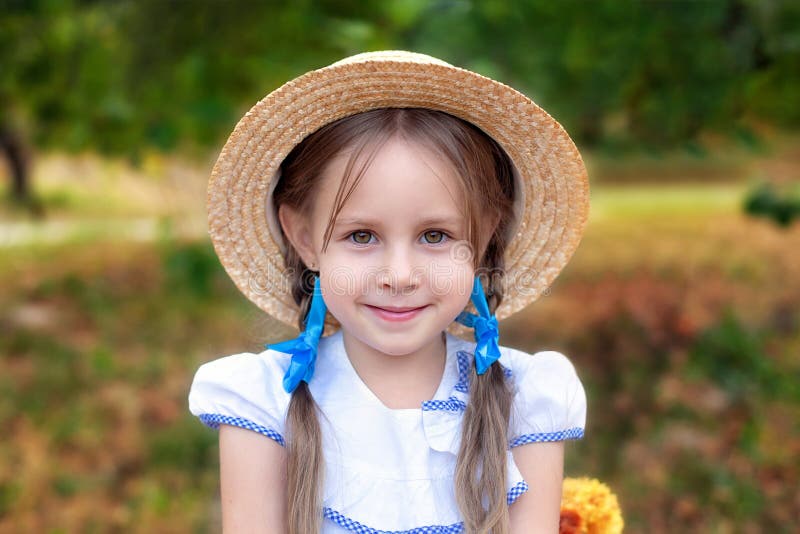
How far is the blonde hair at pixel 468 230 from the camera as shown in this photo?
1.62 m

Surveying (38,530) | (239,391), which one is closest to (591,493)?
(239,391)

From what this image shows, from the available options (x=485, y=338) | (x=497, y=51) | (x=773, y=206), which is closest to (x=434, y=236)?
(x=485, y=338)

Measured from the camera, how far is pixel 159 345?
588 centimetres

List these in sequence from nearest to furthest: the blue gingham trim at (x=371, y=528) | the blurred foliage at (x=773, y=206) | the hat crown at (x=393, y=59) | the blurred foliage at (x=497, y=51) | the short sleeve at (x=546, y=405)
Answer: the hat crown at (x=393, y=59) → the blue gingham trim at (x=371, y=528) → the short sleeve at (x=546, y=405) → the blurred foliage at (x=497, y=51) → the blurred foliage at (x=773, y=206)

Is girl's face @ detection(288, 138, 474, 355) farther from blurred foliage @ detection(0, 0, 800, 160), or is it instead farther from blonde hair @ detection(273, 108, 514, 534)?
blurred foliage @ detection(0, 0, 800, 160)

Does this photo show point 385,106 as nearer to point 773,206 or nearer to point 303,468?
point 303,468

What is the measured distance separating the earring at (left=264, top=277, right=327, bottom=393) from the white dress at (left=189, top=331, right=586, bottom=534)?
0.10ft

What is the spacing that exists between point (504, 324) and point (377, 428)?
392 cm

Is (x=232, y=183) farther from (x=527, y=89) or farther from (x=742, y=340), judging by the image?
(x=742, y=340)

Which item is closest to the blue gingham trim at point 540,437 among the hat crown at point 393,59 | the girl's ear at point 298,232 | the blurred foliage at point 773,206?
the girl's ear at point 298,232

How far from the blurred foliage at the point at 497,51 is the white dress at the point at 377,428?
1.64m

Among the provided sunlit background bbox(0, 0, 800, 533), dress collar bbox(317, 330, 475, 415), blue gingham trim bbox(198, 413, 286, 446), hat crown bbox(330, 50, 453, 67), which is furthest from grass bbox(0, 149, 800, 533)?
hat crown bbox(330, 50, 453, 67)

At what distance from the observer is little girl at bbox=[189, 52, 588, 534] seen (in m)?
1.60

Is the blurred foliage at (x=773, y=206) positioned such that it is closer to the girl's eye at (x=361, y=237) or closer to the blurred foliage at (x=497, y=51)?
the blurred foliage at (x=497, y=51)
